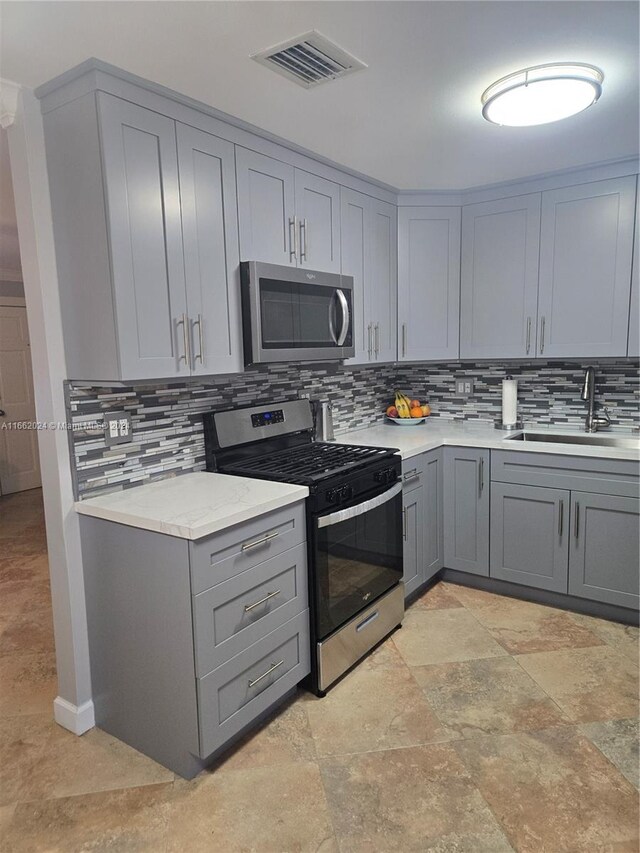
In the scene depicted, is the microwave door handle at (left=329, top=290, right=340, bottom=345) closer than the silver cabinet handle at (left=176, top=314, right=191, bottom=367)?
No

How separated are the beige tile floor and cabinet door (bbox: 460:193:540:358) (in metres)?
1.68

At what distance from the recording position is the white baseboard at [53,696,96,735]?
2166 millimetres

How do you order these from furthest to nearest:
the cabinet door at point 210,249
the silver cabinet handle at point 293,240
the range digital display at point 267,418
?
the range digital display at point 267,418 → the silver cabinet handle at point 293,240 → the cabinet door at point 210,249

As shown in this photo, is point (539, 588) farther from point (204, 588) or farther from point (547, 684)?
point (204, 588)

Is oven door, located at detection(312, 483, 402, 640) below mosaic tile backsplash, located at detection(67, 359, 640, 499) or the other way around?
below

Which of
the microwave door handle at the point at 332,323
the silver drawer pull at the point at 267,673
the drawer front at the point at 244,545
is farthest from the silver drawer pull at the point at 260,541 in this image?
the microwave door handle at the point at 332,323

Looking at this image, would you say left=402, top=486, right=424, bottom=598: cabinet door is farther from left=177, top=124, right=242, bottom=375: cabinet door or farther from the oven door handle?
left=177, top=124, right=242, bottom=375: cabinet door

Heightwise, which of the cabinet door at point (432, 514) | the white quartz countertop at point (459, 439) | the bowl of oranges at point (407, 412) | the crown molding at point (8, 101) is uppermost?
the crown molding at point (8, 101)

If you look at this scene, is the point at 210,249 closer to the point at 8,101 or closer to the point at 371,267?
the point at 8,101

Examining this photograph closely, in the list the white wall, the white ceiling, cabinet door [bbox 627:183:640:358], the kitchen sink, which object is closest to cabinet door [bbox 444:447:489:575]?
the kitchen sink

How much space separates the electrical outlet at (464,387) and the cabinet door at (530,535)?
0.87 m

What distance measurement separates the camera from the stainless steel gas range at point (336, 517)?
7.53ft

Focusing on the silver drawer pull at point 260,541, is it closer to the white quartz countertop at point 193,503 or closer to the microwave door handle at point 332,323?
the white quartz countertop at point 193,503

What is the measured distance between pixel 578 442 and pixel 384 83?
2.31 meters
